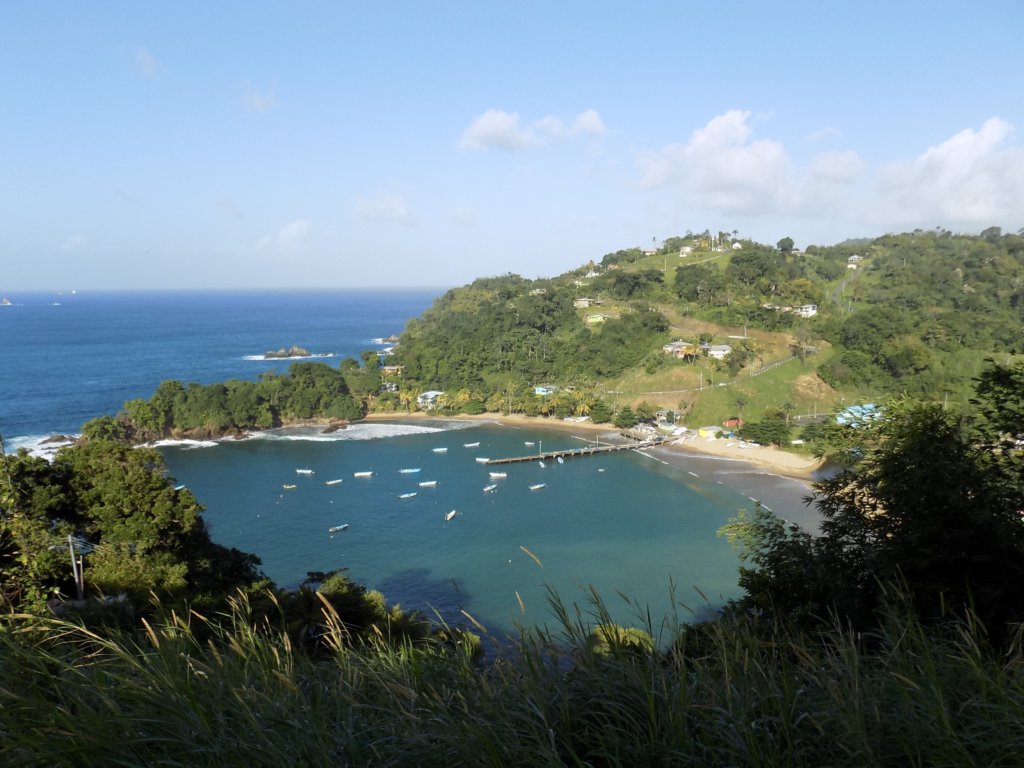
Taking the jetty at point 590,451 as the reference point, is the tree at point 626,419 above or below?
above

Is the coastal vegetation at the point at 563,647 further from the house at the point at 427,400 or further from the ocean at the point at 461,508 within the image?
the house at the point at 427,400

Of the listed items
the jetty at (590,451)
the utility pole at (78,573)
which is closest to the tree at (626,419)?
the jetty at (590,451)

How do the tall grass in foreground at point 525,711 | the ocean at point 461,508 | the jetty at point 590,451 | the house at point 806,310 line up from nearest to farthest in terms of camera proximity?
the tall grass in foreground at point 525,711 → the ocean at point 461,508 → the jetty at point 590,451 → the house at point 806,310

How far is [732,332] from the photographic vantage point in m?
48.8

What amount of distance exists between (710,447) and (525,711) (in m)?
33.7

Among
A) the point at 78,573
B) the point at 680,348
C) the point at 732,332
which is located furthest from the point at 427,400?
the point at 78,573

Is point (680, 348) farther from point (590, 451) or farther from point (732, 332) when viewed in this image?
point (590, 451)

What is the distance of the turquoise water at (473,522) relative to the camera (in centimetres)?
1733

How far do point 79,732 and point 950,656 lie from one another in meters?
2.69

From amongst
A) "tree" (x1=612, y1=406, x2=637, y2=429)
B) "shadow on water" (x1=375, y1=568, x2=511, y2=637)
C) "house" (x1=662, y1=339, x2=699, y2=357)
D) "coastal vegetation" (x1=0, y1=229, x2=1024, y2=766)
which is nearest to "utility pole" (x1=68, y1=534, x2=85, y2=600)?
"coastal vegetation" (x1=0, y1=229, x2=1024, y2=766)

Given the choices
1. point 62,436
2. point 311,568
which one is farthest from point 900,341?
point 62,436

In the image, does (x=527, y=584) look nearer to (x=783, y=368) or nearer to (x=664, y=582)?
(x=664, y=582)

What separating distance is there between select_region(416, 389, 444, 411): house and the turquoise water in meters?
8.88

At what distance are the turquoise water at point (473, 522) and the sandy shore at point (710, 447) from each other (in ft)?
12.9
